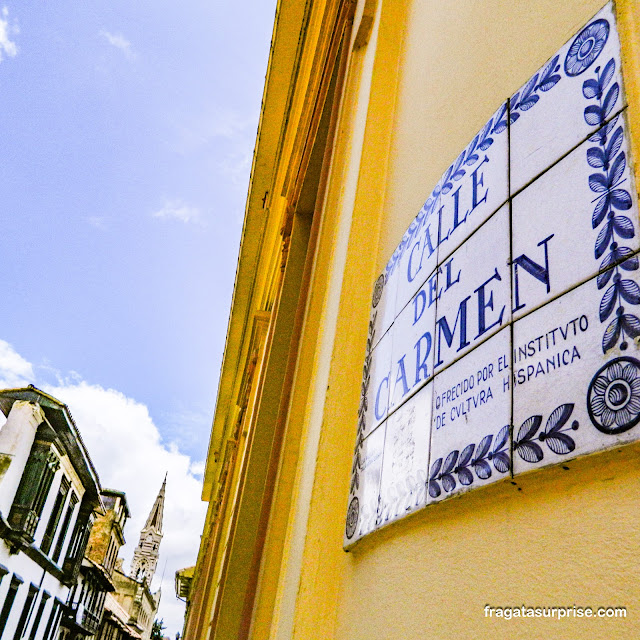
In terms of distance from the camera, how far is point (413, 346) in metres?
1.20

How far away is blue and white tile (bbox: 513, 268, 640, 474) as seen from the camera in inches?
24.5

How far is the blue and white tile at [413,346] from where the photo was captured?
1.12m

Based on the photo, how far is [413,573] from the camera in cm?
104

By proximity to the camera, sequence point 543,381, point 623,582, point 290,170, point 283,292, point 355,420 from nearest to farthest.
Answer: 1. point 623,582
2. point 543,381
3. point 355,420
4. point 283,292
5. point 290,170

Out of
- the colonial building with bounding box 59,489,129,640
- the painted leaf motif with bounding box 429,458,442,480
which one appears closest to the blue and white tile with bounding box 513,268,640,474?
the painted leaf motif with bounding box 429,458,442,480

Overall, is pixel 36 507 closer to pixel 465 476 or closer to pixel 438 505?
pixel 438 505

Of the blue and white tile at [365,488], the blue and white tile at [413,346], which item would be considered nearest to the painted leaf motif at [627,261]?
the blue and white tile at [413,346]

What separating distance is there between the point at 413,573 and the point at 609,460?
0.49 meters

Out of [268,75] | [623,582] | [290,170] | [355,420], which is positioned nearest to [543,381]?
[623,582]

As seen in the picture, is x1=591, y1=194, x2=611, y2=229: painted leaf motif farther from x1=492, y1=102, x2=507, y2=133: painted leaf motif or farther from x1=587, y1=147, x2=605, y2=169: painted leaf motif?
x1=492, y1=102, x2=507, y2=133: painted leaf motif

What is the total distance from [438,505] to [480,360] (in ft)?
0.77

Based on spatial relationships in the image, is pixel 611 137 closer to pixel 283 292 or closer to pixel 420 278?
pixel 420 278

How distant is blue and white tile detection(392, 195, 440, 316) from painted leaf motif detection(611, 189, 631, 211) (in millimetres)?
494

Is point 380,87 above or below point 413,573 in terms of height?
above
